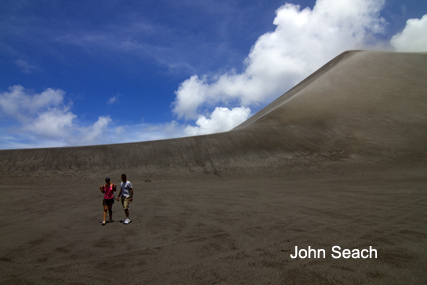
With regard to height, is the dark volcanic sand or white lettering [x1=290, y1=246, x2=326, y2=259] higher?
the dark volcanic sand

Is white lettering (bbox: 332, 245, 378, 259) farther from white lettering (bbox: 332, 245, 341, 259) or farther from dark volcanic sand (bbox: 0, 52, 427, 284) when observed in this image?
dark volcanic sand (bbox: 0, 52, 427, 284)

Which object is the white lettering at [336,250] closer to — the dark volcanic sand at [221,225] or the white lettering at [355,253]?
the white lettering at [355,253]

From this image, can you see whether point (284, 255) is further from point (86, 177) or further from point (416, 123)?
point (416, 123)

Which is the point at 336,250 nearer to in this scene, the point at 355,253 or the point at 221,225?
the point at 355,253

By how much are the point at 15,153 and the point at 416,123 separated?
43.5 meters

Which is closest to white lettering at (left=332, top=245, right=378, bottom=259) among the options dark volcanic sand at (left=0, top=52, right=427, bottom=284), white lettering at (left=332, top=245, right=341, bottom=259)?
white lettering at (left=332, top=245, right=341, bottom=259)

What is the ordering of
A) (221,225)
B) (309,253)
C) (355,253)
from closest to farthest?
(355,253)
(309,253)
(221,225)

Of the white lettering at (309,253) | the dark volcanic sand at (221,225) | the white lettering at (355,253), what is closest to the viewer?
the dark volcanic sand at (221,225)

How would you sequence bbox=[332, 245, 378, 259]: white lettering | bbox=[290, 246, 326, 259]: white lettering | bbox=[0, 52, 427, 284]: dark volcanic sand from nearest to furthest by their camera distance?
bbox=[0, 52, 427, 284]: dark volcanic sand, bbox=[332, 245, 378, 259]: white lettering, bbox=[290, 246, 326, 259]: white lettering

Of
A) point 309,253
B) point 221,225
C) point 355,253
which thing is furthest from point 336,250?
point 221,225

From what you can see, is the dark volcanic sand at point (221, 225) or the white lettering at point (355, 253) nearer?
the dark volcanic sand at point (221, 225)

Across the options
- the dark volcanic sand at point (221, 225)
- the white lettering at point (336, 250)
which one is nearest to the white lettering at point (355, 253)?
the white lettering at point (336, 250)

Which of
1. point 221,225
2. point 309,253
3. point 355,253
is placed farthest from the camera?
point 221,225

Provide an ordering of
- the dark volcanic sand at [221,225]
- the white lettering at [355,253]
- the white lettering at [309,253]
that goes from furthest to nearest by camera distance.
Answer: the white lettering at [309,253]
the white lettering at [355,253]
the dark volcanic sand at [221,225]
